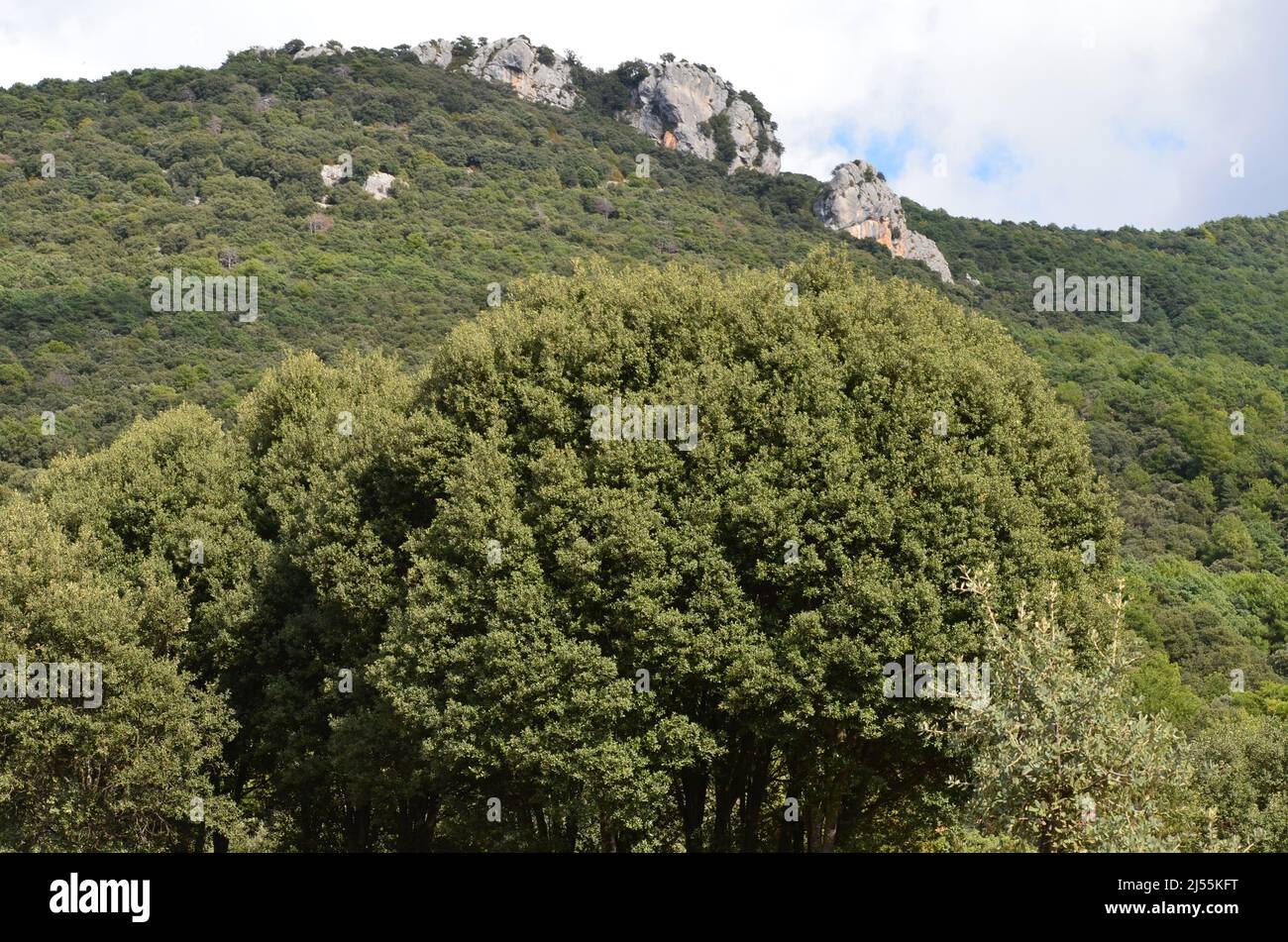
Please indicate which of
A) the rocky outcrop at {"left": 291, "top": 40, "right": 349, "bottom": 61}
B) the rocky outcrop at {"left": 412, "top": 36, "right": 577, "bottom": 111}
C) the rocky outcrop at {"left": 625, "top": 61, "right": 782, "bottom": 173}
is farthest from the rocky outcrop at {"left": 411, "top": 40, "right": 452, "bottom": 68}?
the rocky outcrop at {"left": 625, "top": 61, "right": 782, "bottom": 173}

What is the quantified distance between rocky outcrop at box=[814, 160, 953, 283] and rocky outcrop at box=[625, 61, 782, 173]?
89.8ft

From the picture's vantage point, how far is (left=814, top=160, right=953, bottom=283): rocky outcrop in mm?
133875

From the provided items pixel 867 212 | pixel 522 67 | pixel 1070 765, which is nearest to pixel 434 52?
pixel 522 67

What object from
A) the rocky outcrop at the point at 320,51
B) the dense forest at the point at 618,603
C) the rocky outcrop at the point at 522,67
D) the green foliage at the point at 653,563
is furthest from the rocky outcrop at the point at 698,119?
the green foliage at the point at 653,563

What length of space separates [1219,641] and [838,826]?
55.2 metres

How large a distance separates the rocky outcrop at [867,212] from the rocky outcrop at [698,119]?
2737 centimetres

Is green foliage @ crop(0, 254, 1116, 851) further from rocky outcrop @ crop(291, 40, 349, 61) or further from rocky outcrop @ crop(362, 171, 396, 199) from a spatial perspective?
rocky outcrop @ crop(291, 40, 349, 61)

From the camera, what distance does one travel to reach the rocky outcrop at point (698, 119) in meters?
169

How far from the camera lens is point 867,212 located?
140 meters

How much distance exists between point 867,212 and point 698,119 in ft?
150

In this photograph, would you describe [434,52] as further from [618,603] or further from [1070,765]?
[1070,765]

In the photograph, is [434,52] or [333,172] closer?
[333,172]
